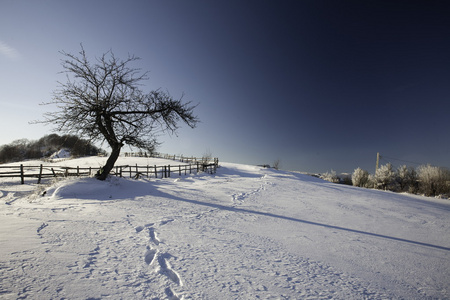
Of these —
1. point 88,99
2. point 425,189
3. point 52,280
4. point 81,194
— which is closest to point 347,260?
point 52,280

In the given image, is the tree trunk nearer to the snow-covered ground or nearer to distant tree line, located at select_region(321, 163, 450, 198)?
the snow-covered ground

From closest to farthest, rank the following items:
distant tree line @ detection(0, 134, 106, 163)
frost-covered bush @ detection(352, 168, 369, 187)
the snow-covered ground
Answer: the snow-covered ground
frost-covered bush @ detection(352, 168, 369, 187)
distant tree line @ detection(0, 134, 106, 163)

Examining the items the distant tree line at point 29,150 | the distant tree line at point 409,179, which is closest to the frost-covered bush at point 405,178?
the distant tree line at point 409,179

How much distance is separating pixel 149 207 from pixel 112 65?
25.7 feet

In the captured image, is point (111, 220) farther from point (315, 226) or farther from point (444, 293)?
point (444, 293)

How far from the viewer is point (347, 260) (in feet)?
10.4

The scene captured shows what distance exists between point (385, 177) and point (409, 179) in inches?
167

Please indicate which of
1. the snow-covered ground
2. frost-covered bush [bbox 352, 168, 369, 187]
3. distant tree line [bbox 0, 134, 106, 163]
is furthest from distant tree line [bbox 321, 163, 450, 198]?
distant tree line [bbox 0, 134, 106, 163]

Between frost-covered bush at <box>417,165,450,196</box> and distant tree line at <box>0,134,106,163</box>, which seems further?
distant tree line at <box>0,134,106,163</box>

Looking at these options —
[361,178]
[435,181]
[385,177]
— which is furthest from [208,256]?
[361,178]

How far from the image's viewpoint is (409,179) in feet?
124

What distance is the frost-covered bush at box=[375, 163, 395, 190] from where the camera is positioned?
38875mm

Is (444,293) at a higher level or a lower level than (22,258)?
lower

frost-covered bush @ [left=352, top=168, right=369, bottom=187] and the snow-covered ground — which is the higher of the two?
the snow-covered ground
